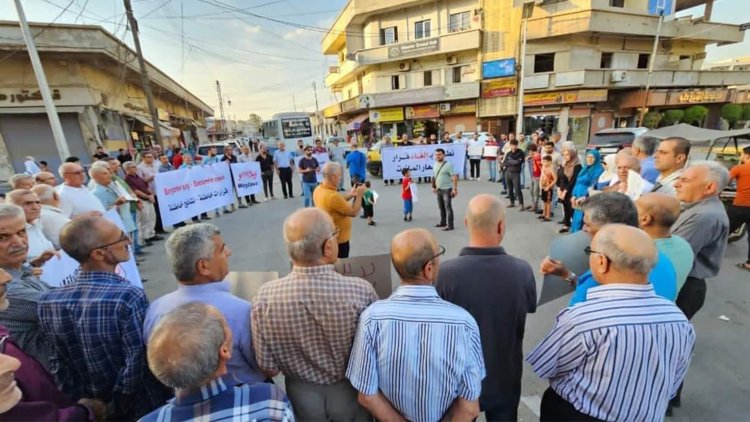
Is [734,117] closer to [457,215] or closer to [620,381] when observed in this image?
[457,215]

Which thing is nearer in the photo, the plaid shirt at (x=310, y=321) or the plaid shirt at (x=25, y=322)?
the plaid shirt at (x=310, y=321)

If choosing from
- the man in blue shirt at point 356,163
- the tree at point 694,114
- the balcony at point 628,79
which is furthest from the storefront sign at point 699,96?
the man in blue shirt at point 356,163

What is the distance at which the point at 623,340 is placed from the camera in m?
1.30

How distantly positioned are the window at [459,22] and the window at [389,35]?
4.60m

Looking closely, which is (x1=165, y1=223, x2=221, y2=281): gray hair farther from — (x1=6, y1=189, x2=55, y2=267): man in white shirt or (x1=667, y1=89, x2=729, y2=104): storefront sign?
(x1=667, y1=89, x2=729, y2=104): storefront sign

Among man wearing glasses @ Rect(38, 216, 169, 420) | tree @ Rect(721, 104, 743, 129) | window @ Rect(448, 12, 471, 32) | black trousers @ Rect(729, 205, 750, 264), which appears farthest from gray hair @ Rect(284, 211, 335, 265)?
tree @ Rect(721, 104, 743, 129)

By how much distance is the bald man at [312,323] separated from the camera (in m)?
1.47

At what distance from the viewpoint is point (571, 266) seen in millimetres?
2256

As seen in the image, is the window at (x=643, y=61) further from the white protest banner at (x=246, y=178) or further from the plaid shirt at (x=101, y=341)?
the plaid shirt at (x=101, y=341)

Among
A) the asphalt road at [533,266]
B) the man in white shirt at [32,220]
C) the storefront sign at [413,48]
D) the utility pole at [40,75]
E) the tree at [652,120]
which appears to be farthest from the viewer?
the storefront sign at [413,48]

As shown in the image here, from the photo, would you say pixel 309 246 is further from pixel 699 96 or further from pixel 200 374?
pixel 699 96

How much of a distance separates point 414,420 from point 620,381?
0.89 metres

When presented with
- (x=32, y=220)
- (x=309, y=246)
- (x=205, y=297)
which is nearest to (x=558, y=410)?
(x=309, y=246)

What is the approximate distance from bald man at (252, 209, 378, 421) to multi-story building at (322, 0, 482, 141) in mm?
25710
